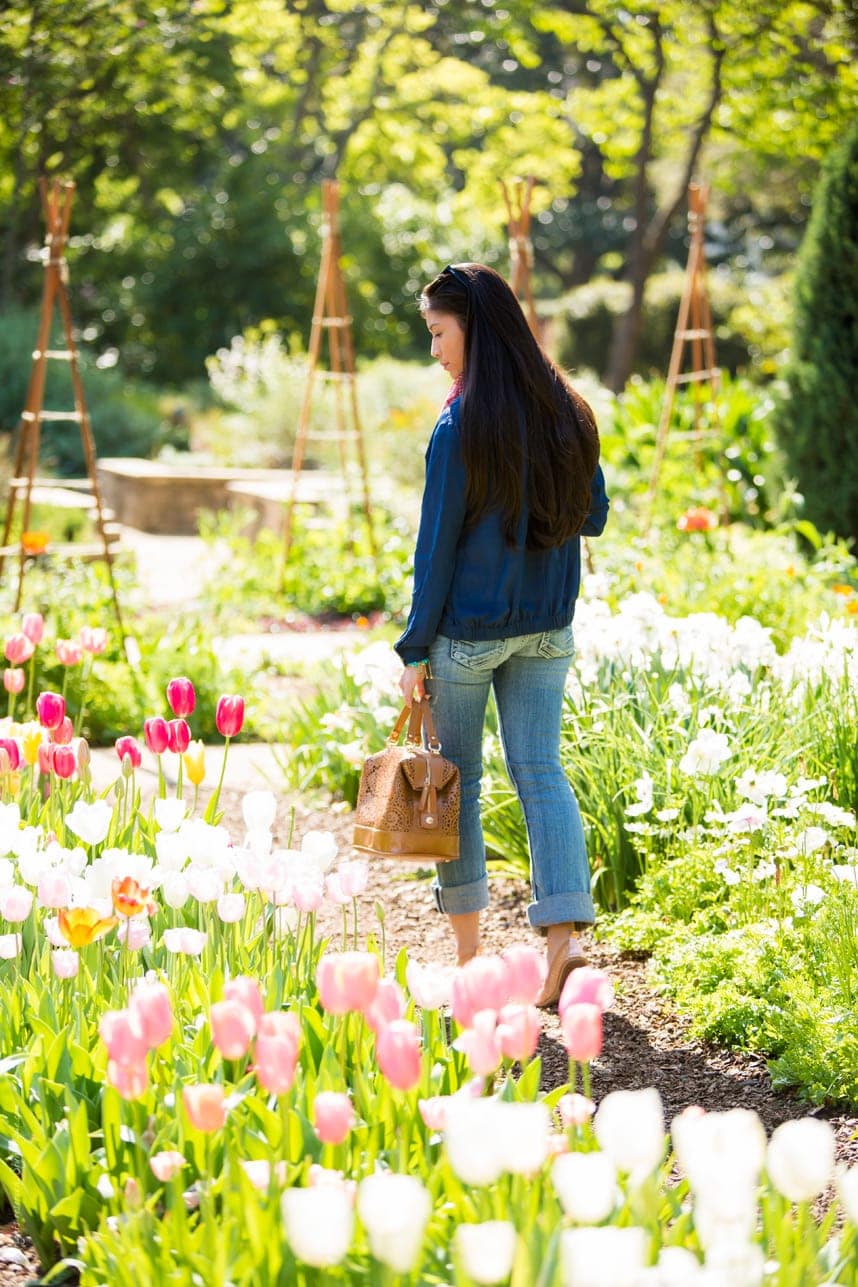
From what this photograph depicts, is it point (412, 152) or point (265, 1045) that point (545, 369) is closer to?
point (265, 1045)

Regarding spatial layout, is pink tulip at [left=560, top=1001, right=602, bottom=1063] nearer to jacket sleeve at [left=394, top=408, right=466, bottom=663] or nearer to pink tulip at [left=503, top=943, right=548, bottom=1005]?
pink tulip at [left=503, top=943, right=548, bottom=1005]

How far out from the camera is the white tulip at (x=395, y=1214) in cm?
119

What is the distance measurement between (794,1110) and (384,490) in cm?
719

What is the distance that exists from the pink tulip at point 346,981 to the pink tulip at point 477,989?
10cm

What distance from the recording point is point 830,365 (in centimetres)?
779

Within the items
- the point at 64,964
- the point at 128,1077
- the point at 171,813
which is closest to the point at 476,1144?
the point at 128,1077

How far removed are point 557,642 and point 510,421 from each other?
498 millimetres

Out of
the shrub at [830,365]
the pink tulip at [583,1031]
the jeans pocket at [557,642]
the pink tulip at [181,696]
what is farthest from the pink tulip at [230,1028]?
the shrub at [830,365]

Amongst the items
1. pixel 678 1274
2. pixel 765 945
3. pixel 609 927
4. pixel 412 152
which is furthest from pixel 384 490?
pixel 412 152

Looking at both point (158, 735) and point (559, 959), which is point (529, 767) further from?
point (158, 735)

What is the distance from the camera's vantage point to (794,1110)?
2.66 m

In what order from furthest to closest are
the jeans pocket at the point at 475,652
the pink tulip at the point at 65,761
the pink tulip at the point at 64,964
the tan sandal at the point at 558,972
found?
the tan sandal at the point at 558,972
the jeans pocket at the point at 475,652
the pink tulip at the point at 65,761
the pink tulip at the point at 64,964

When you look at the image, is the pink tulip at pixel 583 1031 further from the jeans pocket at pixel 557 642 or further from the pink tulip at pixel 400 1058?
the jeans pocket at pixel 557 642

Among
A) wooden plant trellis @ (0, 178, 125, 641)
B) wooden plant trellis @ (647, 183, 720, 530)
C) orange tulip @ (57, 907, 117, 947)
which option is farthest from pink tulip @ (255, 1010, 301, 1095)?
wooden plant trellis @ (647, 183, 720, 530)
